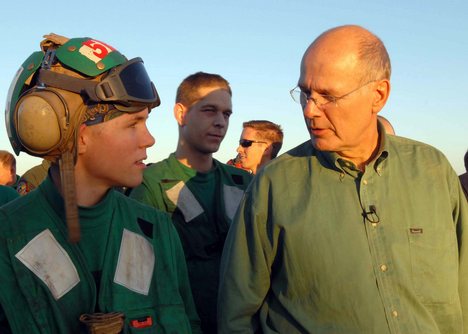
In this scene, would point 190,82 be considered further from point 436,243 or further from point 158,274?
point 436,243

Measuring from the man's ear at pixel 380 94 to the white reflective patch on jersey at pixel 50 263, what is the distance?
174 cm

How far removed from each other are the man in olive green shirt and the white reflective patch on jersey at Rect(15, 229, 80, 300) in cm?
83

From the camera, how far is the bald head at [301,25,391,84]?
9.51 ft

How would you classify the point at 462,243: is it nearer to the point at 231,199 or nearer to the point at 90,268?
the point at 90,268

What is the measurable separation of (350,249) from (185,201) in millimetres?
2024

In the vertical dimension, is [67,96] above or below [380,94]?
above

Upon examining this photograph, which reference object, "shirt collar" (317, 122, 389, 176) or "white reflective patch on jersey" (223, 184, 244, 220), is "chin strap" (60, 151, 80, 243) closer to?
"shirt collar" (317, 122, 389, 176)

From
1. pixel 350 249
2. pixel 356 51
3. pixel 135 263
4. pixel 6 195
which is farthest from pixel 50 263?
pixel 6 195

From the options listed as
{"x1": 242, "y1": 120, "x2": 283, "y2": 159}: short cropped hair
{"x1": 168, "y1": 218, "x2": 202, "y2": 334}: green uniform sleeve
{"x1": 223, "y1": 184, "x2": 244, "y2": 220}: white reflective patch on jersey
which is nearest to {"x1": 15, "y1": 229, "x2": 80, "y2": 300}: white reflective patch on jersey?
{"x1": 168, "y1": 218, "x2": 202, "y2": 334}: green uniform sleeve

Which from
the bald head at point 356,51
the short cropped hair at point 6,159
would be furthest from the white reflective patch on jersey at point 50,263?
the short cropped hair at point 6,159

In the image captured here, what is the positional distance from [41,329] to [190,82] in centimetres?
316

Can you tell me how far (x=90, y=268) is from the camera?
9.22ft

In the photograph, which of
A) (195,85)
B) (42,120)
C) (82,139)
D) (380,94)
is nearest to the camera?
(42,120)

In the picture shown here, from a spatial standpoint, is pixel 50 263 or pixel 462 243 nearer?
pixel 50 263
